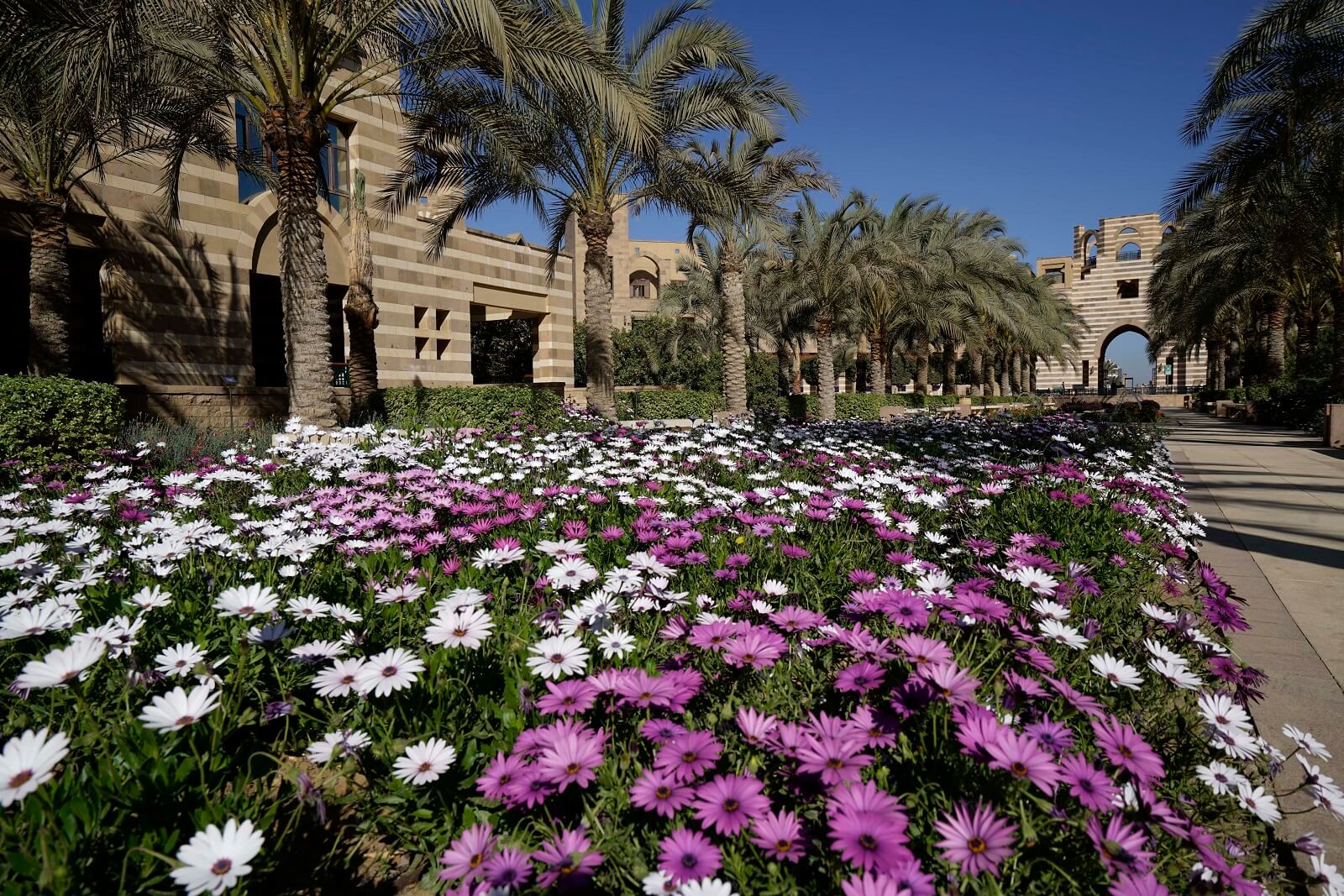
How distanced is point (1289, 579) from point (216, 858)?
555cm

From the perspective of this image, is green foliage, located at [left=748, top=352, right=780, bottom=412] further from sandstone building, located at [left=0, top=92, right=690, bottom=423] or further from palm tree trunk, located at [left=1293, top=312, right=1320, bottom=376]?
palm tree trunk, located at [left=1293, top=312, right=1320, bottom=376]

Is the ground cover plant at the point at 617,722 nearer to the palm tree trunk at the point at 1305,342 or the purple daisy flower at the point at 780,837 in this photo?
the purple daisy flower at the point at 780,837

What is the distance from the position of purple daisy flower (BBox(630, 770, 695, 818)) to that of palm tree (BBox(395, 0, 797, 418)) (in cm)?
1055

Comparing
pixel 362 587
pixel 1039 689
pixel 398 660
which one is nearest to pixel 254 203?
pixel 362 587

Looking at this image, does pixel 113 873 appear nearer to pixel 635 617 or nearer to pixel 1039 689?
pixel 635 617

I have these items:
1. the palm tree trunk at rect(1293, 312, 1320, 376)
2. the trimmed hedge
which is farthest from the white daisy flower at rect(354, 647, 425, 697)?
the palm tree trunk at rect(1293, 312, 1320, 376)

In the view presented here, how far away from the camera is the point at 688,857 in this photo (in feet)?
3.59

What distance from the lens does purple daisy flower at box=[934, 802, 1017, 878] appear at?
103 cm

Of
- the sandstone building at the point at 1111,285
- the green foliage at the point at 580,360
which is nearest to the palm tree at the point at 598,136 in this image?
the green foliage at the point at 580,360

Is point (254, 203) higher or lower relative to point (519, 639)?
higher

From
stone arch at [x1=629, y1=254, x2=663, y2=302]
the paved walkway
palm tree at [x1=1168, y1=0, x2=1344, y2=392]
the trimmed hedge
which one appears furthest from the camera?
stone arch at [x1=629, y1=254, x2=663, y2=302]

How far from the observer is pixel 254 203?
15375mm

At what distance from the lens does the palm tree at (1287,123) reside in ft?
38.2

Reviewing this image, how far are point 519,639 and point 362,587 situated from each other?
3.21 ft
